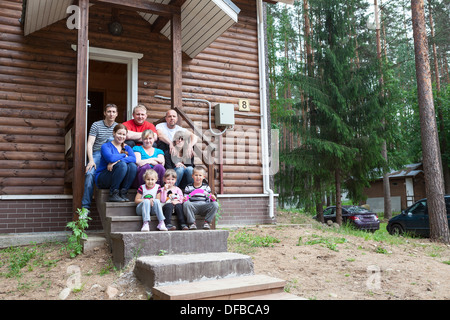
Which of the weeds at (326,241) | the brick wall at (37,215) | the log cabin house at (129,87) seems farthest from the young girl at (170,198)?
the weeds at (326,241)

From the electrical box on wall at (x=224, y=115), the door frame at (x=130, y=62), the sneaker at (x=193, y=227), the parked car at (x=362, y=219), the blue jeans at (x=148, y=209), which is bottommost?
the parked car at (x=362, y=219)

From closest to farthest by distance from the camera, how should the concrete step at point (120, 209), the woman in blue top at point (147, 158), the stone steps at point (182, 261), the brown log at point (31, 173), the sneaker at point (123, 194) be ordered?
the stone steps at point (182, 261) < the concrete step at point (120, 209) < the sneaker at point (123, 194) < the woman in blue top at point (147, 158) < the brown log at point (31, 173)

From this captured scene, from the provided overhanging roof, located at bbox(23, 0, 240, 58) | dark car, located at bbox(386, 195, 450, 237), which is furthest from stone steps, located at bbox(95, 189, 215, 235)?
dark car, located at bbox(386, 195, 450, 237)

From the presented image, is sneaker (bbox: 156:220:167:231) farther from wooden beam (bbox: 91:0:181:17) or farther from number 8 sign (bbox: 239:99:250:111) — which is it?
number 8 sign (bbox: 239:99:250:111)

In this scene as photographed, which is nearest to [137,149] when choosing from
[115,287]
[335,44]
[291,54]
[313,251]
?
[115,287]

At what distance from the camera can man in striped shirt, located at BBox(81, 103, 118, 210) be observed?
4.73 meters

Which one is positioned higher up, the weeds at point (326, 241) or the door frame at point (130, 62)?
the door frame at point (130, 62)

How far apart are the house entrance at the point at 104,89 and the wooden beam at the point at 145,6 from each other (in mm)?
3454

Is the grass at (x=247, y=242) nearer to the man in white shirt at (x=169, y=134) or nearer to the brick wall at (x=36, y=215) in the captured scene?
the man in white shirt at (x=169, y=134)

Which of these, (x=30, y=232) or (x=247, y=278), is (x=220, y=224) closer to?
(x=30, y=232)

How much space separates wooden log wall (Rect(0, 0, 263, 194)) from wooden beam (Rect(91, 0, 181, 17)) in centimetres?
153

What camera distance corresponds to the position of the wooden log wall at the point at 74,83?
6051mm

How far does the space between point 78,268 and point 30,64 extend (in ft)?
12.6

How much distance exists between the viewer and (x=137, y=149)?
4.81 metres
